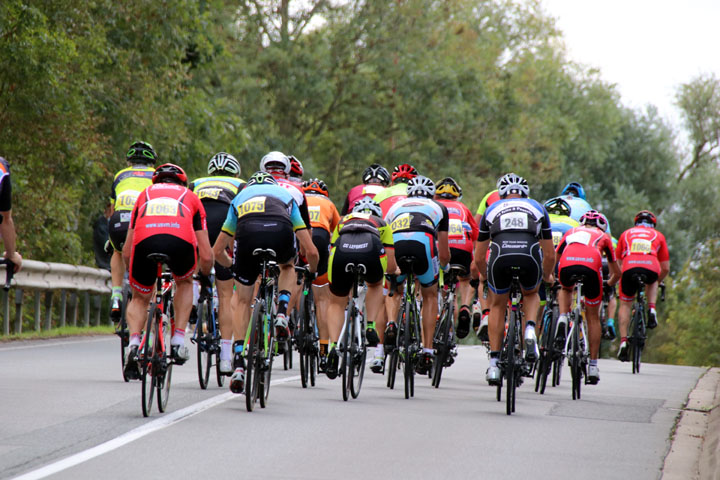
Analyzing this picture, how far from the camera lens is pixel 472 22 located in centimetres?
6694

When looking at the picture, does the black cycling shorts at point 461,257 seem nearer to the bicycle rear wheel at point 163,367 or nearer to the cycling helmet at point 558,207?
the cycling helmet at point 558,207

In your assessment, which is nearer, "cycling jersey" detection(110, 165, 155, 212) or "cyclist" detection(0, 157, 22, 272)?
"cyclist" detection(0, 157, 22, 272)

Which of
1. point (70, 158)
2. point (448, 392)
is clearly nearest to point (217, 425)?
point (448, 392)

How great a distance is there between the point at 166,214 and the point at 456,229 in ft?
23.3

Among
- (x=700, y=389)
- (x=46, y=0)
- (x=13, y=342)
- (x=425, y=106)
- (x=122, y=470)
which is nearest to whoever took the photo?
(x=122, y=470)

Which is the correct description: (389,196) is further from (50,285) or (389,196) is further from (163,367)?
(50,285)

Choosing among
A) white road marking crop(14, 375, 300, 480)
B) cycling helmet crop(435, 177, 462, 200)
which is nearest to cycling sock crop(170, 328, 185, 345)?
white road marking crop(14, 375, 300, 480)

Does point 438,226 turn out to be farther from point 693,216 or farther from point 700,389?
point 693,216

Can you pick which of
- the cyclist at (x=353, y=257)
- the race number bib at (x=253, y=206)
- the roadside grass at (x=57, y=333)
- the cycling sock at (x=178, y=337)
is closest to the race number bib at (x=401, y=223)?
the cyclist at (x=353, y=257)

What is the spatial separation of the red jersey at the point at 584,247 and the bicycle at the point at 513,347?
2.27m

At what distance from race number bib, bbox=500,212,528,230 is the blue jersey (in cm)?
197

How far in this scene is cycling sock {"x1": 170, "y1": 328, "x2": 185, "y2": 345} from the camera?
11039 millimetres

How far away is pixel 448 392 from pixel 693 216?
2102 inches

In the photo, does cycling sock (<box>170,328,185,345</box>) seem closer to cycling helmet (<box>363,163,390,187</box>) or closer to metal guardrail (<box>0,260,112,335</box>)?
cycling helmet (<box>363,163,390,187</box>)
